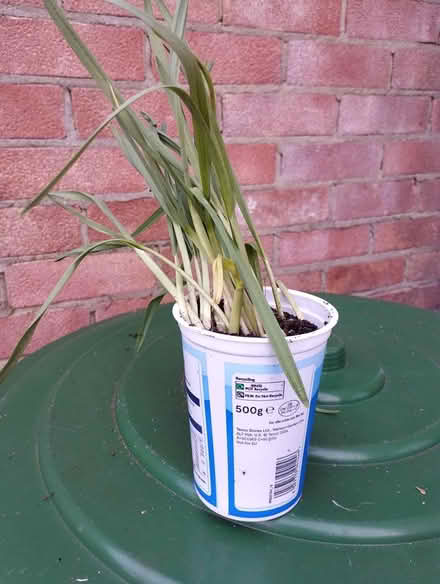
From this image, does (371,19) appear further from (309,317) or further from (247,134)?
(309,317)

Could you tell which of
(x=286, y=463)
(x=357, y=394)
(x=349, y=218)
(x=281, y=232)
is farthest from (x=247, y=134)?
(x=286, y=463)

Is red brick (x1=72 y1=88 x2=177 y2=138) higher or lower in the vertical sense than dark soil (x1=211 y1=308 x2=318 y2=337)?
higher

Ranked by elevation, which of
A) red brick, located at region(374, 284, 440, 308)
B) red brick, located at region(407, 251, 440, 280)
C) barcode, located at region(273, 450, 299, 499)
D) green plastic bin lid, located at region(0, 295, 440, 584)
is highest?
barcode, located at region(273, 450, 299, 499)

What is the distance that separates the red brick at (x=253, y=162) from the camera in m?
1.00

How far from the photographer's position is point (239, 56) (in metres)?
0.95

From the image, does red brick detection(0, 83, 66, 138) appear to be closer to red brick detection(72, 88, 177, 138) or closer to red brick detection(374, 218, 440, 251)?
red brick detection(72, 88, 177, 138)

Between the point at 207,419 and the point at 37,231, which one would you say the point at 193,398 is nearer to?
the point at 207,419

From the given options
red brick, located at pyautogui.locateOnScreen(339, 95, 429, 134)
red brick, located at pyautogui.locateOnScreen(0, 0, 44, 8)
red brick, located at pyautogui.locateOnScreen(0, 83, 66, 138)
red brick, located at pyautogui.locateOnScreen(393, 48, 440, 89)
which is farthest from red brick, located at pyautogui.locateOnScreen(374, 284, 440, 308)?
red brick, located at pyautogui.locateOnScreen(0, 0, 44, 8)

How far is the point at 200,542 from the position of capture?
1.20 ft

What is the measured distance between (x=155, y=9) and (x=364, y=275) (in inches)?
31.5

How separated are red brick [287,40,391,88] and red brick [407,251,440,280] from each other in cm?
48

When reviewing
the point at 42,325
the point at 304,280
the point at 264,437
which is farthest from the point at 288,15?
the point at 264,437

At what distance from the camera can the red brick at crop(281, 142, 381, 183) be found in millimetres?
1068

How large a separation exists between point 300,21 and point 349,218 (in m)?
0.46
